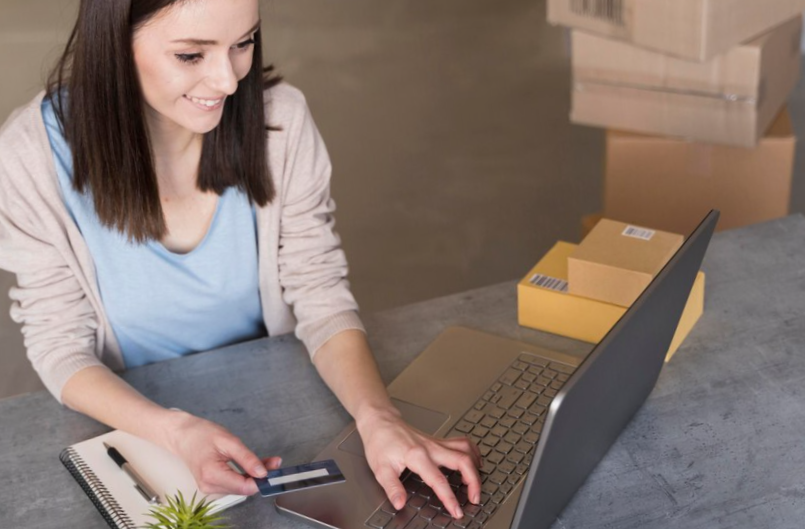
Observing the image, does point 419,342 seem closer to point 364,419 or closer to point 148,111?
point 364,419

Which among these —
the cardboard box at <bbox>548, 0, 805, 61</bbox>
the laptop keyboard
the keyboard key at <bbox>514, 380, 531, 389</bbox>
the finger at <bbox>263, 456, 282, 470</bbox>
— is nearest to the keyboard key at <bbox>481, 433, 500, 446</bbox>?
the laptop keyboard

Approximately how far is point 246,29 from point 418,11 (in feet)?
10.2

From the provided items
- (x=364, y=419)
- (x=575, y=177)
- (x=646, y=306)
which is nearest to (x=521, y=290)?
(x=364, y=419)

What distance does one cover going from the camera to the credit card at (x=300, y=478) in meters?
1.17

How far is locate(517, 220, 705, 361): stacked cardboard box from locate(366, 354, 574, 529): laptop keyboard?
89 millimetres

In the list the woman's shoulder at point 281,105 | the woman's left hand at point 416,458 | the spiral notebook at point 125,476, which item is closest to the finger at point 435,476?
the woman's left hand at point 416,458

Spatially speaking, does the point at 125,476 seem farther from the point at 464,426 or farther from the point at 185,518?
the point at 464,426

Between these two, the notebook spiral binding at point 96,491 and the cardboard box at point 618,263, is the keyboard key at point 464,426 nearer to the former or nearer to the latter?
the cardboard box at point 618,263

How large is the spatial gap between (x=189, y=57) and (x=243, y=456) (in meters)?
0.51

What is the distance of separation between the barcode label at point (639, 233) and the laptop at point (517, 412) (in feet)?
0.71

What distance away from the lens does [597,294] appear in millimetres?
1438

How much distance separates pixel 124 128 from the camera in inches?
54.3

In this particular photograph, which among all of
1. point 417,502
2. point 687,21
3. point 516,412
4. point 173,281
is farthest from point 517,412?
point 687,21

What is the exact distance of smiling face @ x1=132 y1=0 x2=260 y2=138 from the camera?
128 centimetres
